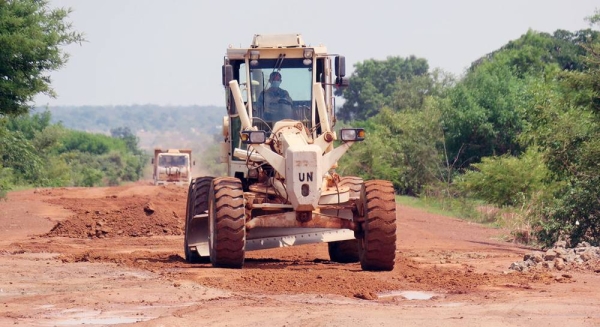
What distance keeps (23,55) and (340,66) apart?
9.64m

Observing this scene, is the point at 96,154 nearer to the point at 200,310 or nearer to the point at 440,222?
the point at 440,222

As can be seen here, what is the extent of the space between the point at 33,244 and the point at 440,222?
12.9 m

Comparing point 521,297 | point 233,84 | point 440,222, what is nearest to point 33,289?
point 233,84

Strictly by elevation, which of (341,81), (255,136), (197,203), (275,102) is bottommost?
(197,203)

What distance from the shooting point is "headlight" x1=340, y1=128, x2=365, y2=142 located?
14.6 m

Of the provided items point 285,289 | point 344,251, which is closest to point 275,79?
point 344,251

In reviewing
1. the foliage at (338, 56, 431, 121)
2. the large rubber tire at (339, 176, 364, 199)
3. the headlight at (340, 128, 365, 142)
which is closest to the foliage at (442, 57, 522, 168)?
the large rubber tire at (339, 176, 364, 199)

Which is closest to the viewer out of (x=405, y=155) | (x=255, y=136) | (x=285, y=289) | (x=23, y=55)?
(x=285, y=289)

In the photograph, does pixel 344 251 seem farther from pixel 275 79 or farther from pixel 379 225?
pixel 275 79

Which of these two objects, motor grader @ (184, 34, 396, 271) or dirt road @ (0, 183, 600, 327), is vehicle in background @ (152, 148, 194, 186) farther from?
motor grader @ (184, 34, 396, 271)

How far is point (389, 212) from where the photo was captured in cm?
1416

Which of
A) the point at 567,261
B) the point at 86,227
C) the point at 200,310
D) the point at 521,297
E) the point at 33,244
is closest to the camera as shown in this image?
the point at 200,310

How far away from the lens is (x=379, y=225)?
14.1 m

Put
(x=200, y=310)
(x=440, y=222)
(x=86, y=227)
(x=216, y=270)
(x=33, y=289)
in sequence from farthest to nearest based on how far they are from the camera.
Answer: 1. (x=440, y=222)
2. (x=86, y=227)
3. (x=216, y=270)
4. (x=33, y=289)
5. (x=200, y=310)
